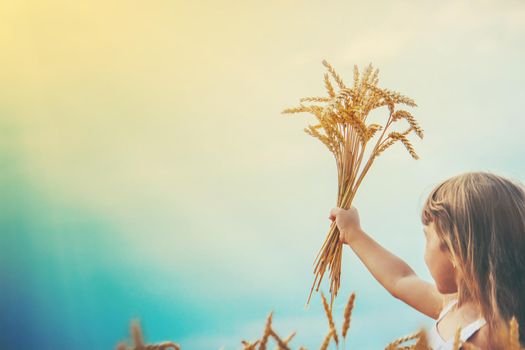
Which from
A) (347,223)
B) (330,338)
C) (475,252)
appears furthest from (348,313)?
(347,223)

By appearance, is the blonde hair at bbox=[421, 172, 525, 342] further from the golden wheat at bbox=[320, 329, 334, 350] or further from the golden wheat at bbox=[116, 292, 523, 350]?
the golden wheat at bbox=[320, 329, 334, 350]

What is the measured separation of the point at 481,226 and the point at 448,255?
115 millimetres

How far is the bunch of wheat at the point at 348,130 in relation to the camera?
5.51ft

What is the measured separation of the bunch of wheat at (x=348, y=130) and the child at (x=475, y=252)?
87 millimetres

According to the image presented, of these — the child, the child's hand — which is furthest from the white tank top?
the child's hand

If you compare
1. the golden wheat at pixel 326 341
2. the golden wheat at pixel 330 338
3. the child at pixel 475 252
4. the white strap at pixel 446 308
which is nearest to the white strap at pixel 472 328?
the child at pixel 475 252

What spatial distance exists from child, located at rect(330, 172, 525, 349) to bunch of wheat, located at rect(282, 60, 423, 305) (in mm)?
87

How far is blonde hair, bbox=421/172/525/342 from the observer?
1.50 m

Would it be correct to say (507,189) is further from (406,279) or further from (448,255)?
(406,279)

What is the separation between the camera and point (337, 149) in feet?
5.76

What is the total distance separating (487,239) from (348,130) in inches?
19.3

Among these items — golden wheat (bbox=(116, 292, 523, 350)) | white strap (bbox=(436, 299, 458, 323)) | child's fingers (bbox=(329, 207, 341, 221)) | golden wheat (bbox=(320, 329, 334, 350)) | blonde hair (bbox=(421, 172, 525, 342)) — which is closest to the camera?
golden wheat (bbox=(116, 292, 523, 350))

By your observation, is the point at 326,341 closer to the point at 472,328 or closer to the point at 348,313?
the point at 348,313

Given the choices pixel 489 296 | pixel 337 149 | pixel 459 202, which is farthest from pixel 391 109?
pixel 489 296
